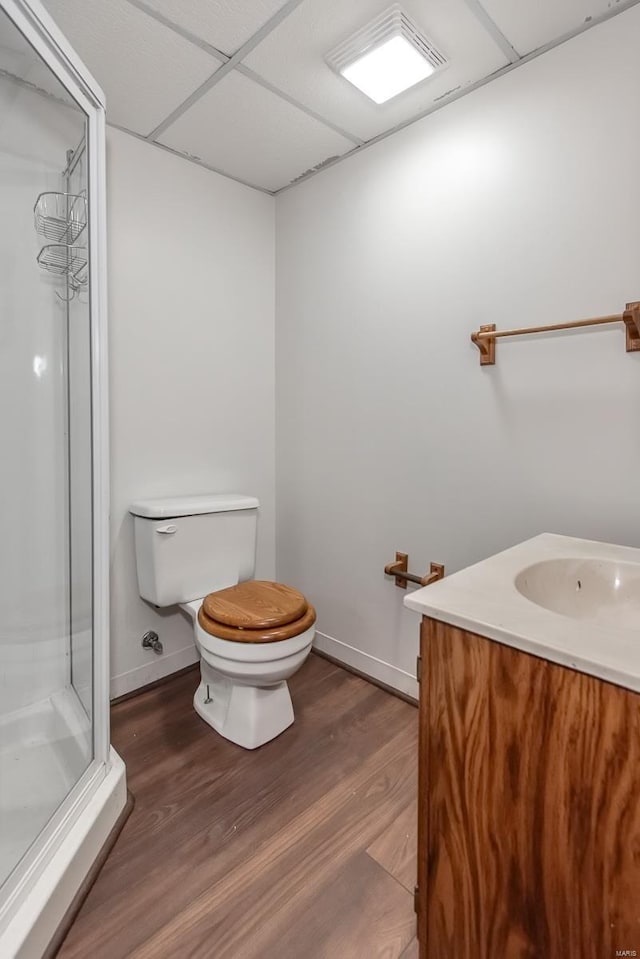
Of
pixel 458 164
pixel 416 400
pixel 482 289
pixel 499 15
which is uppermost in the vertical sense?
pixel 499 15

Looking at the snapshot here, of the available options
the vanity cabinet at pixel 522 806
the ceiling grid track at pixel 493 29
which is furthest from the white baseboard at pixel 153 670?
the ceiling grid track at pixel 493 29

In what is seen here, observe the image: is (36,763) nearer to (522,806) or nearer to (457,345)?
(522,806)

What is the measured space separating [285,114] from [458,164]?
618mm

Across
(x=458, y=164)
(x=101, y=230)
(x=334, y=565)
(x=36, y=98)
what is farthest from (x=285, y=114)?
(x=334, y=565)

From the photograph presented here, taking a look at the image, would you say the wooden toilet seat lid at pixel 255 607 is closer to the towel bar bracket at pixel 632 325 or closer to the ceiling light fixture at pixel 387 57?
the towel bar bracket at pixel 632 325

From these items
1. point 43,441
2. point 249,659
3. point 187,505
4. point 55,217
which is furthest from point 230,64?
point 249,659

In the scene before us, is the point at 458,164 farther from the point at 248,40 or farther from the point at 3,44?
the point at 3,44

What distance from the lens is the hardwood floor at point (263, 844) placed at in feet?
3.24

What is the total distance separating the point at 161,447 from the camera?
1.88 meters

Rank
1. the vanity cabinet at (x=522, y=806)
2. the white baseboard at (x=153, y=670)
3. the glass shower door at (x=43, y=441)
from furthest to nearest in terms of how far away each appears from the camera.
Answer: the white baseboard at (x=153, y=670), the glass shower door at (x=43, y=441), the vanity cabinet at (x=522, y=806)

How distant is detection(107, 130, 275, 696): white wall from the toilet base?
403 mm

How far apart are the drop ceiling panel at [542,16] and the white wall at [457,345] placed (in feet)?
0.16

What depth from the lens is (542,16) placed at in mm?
1209

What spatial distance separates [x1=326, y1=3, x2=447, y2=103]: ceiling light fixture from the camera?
123cm
